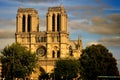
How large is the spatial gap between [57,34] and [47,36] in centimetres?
397

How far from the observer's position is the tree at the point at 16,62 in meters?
138

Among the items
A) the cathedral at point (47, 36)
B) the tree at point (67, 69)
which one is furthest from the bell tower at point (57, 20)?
the tree at point (67, 69)

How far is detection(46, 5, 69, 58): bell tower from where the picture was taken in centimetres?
19388

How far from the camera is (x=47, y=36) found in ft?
639

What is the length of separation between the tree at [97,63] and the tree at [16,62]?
17.2 metres

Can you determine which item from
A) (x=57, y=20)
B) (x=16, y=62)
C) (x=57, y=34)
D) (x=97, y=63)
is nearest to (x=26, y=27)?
(x=57, y=20)

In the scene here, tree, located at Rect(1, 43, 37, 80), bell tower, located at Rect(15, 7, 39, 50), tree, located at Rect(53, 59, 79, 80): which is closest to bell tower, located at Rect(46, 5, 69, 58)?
bell tower, located at Rect(15, 7, 39, 50)

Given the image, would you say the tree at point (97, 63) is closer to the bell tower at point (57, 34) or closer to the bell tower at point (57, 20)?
the bell tower at point (57, 34)

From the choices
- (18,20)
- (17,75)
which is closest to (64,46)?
(18,20)

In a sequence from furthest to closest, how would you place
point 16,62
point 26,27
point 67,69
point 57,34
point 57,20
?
point 26,27, point 57,20, point 57,34, point 67,69, point 16,62

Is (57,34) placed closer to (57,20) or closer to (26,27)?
(57,20)

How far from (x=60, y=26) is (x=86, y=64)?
65016mm

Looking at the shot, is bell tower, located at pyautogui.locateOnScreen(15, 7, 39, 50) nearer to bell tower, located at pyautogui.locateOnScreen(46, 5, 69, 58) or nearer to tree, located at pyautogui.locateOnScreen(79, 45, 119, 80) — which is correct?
bell tower, located at pyautogui.locateOnScreen(46, 5, 69, 58)

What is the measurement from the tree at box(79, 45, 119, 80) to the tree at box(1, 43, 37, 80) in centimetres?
1717
